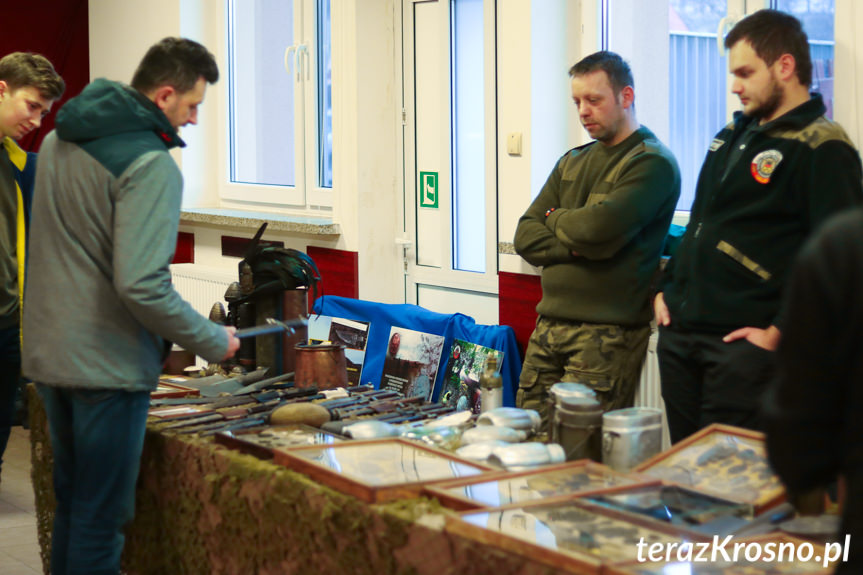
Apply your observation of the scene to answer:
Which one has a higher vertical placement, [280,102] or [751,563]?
[280,102]

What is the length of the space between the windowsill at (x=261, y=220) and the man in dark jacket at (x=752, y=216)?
235cm

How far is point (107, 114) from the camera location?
2301 mm

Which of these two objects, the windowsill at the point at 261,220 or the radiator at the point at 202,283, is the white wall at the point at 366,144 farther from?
the radiator at the point at 202,283

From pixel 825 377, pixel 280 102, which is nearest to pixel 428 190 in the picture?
pixel 280 102

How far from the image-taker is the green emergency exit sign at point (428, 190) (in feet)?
15.2

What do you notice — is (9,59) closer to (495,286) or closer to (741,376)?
(495,286)

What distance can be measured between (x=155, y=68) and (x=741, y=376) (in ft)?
5.22

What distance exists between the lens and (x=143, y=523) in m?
2.76

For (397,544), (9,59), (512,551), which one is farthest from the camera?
(9,59)

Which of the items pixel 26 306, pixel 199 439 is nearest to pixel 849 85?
pixel 199 439

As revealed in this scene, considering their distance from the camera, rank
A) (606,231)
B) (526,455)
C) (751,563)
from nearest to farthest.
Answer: (751,563) → (526,455) → (606,231)

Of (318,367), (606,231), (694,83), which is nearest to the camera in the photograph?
(606,231)

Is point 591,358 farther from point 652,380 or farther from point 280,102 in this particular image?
point 280,102

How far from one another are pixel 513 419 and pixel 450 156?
231 cm
